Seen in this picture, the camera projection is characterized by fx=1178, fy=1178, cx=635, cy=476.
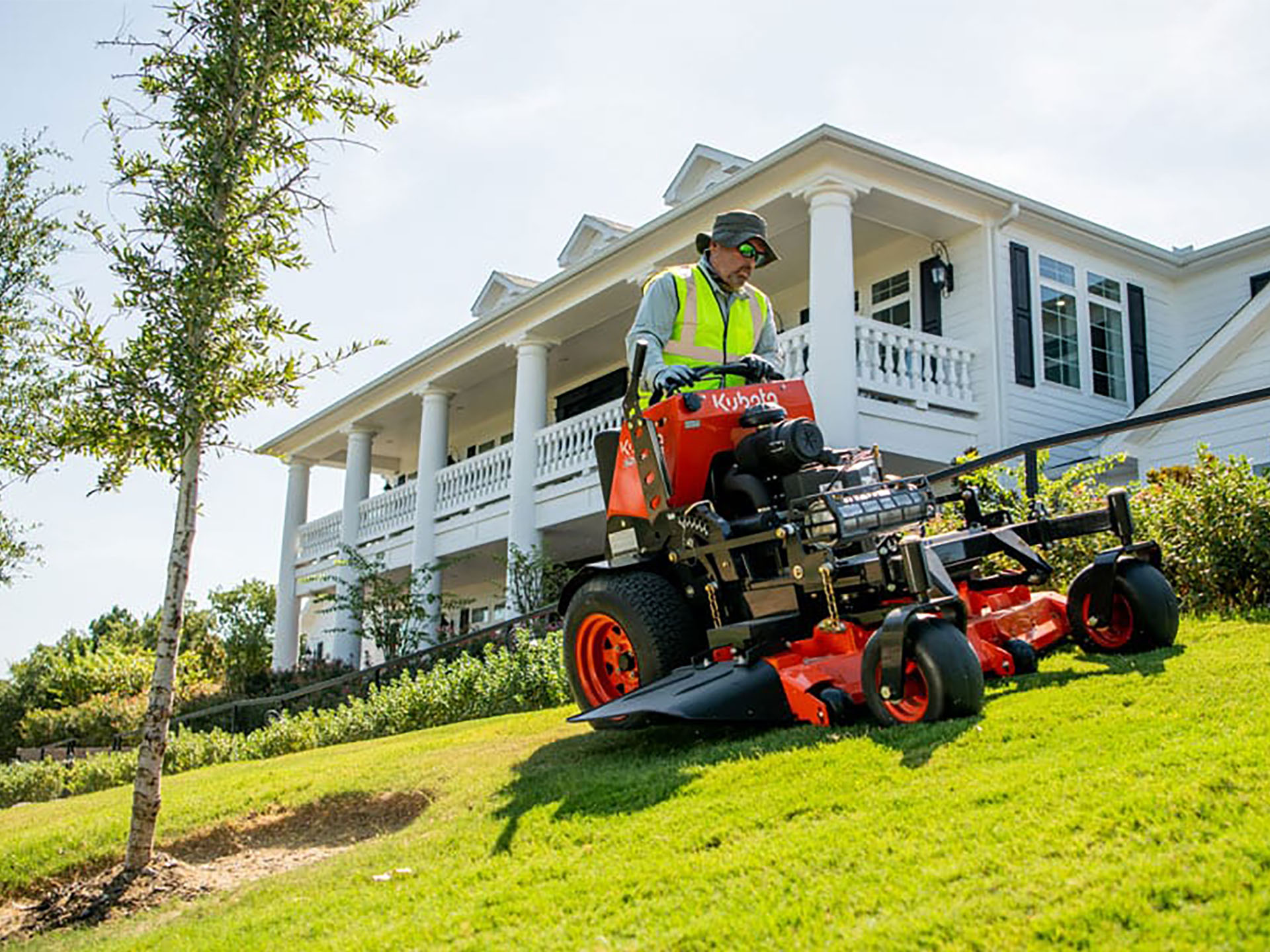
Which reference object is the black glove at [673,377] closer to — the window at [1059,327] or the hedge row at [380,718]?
the hedge row at [380,718]

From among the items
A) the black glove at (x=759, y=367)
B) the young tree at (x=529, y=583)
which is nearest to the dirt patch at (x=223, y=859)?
the black glove at (x=759, y=367)

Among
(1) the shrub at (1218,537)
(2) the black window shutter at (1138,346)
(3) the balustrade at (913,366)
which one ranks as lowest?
(1) the shrub at (1218,537)

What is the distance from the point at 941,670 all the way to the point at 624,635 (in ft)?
6.61

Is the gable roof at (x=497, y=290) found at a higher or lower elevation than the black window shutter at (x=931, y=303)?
higher

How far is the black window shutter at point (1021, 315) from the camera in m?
14.9

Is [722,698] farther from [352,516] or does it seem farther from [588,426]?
[352,516]

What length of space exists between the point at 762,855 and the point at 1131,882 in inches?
43.7

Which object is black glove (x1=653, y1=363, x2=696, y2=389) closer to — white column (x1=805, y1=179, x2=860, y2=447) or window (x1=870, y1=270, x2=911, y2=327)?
white column (x1=805, y1=179, x2=860, y2=447)

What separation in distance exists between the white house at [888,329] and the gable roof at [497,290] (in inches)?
3.7

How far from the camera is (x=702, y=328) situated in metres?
6.16


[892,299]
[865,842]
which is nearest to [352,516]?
[892,299]

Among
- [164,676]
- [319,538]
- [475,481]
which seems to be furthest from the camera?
[319,538]

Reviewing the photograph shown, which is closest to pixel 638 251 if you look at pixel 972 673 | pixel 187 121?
pixel 187 121

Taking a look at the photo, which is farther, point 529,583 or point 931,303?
point 529,583
